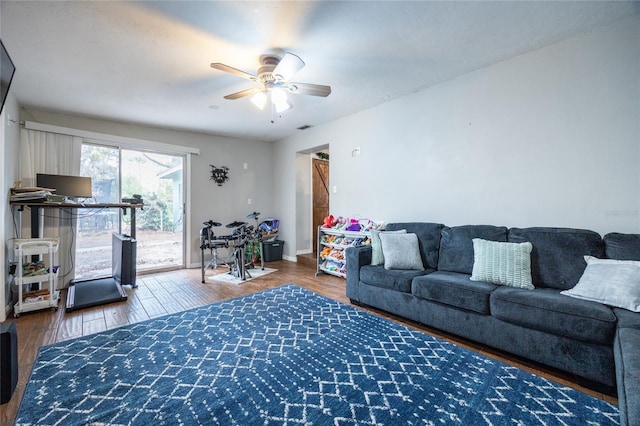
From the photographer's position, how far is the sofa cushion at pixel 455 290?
2.20m

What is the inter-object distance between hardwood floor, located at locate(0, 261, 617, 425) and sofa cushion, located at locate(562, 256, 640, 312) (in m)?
0.58

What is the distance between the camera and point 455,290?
233 cm

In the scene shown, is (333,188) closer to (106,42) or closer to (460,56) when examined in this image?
(460,56)

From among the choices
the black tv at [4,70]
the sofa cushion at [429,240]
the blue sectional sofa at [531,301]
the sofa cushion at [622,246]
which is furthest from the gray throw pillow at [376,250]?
the black tv at [4,70]

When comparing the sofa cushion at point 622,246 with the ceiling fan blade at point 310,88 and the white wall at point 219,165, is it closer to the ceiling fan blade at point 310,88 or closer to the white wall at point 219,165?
the ceiling fan blade at point 310,88

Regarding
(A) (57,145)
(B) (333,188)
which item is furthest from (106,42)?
(B) (333,188)

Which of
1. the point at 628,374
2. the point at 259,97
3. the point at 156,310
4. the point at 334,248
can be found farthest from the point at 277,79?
the point at 628,374

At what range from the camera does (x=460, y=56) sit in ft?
8.95

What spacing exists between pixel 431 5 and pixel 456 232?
2.08m

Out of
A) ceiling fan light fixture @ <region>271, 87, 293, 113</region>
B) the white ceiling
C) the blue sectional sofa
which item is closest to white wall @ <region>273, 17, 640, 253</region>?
the white ceiling

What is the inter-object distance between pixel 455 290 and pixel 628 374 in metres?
1.18

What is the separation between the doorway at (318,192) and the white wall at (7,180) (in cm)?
441

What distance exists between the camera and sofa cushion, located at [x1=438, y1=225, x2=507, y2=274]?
2704 millimetres

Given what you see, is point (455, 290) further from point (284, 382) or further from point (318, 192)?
Result: point (318, 192)
